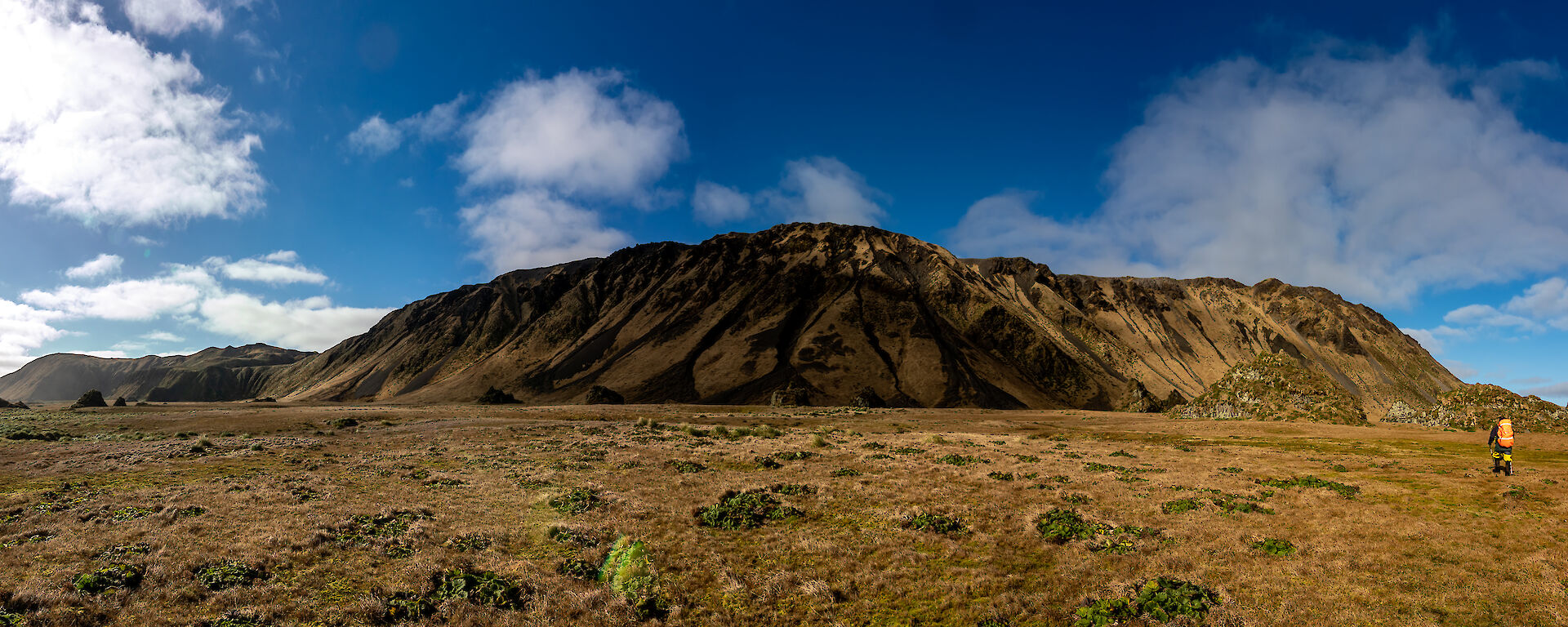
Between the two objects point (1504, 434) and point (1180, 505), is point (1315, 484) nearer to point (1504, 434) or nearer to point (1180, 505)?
point (1180, 505)

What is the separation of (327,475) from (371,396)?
15990cm

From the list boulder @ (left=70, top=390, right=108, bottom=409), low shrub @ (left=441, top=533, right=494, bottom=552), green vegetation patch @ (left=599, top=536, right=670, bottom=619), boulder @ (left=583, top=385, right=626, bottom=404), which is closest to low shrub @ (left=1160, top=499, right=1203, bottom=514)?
green vegetation patch @ (left=599, top=536, right=670, bottom=619)

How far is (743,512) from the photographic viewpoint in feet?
51.7

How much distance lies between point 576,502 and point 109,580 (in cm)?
870

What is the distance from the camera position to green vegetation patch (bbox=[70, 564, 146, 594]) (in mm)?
9289

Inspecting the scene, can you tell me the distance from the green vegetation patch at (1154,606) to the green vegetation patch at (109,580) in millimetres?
15154

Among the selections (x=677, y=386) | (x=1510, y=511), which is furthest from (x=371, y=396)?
(x=1510, y=511)

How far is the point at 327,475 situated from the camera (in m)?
20.8

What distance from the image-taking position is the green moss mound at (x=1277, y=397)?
51062 mm

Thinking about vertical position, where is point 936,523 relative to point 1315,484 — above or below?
below

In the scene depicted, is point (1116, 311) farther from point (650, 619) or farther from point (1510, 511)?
point (650, 619)

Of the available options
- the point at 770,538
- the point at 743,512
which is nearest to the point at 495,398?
the point at 743,512

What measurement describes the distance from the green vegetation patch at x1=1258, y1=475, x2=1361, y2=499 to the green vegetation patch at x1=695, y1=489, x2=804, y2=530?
52.9 ft

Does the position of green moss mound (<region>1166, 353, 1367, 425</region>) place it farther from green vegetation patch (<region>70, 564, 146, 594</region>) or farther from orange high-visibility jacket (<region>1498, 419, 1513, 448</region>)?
green vegetation patch (<region>70, 564, 146, 594</region>)
